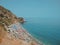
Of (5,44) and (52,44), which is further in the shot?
(52,44)

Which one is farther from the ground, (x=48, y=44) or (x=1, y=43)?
(x=48, y=44)

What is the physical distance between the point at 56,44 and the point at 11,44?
85.3 feet

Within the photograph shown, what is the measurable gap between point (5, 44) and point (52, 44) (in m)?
25.8

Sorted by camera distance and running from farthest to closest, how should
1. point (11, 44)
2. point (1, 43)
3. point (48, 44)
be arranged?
point (48, 44), point (11, 44), point (1, 43)

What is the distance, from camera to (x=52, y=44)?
45.2 m

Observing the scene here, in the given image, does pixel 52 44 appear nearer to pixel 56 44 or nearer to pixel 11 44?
pixel 56 44

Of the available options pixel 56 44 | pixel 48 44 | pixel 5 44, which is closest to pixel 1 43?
pixel 5 44

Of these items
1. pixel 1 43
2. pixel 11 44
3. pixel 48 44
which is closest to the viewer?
pixel 1 43

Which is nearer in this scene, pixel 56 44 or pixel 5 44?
pixel 5 44

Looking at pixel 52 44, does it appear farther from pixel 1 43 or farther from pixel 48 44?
pixel 1 43

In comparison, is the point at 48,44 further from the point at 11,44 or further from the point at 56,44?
the point at 11,44

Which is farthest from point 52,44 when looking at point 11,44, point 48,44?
point 11,44

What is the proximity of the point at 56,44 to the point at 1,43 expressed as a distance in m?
27.8

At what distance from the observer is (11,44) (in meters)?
22.4
